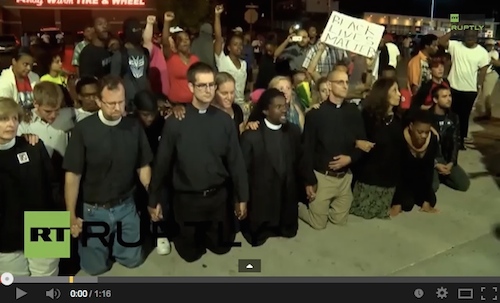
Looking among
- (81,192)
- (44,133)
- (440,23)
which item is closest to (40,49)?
(44,133)

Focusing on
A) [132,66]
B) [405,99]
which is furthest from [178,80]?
[405,99]

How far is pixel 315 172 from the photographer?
5.34m

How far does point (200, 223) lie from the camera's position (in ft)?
15.1

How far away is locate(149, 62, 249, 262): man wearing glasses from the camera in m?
4.35

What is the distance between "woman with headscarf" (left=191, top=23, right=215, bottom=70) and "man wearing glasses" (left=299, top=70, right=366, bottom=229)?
2040 millimetres

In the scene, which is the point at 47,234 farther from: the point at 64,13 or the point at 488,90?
the point at 64,13

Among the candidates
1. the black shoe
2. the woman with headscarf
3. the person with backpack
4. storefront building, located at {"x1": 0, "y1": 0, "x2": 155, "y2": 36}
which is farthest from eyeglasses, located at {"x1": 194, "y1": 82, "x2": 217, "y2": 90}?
storefront building, located at {"x1": 0, "y1": 0, "x2": 155, "y2": 36}

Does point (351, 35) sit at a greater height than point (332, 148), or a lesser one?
greater

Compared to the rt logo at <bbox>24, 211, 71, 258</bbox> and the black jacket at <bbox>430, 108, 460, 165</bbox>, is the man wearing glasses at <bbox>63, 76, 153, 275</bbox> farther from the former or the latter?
the black jacket at <bbox>430, 108, 460, 165</bbox>

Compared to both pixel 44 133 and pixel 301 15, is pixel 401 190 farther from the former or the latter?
pixel 301 15

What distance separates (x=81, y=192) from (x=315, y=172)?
2171mm

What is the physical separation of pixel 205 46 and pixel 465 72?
12.5ft

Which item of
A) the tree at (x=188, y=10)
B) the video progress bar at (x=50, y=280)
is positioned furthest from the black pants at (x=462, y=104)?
the tree at (x=188, y=10)

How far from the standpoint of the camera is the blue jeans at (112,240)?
13.9 feet
